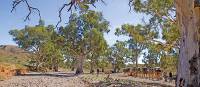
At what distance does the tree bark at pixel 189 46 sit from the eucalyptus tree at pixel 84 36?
162ft

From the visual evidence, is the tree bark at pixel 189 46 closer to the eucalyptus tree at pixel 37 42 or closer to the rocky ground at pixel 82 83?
the rocky ground at pixel 82 83

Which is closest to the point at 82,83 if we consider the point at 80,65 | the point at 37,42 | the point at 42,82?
the point at 42,82

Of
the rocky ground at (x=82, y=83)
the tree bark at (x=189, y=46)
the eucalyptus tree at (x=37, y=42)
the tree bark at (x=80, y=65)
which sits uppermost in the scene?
the eucalyptus tree at (x=37, y=42)

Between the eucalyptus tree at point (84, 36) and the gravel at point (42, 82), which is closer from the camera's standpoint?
the gravel at point (42, 82)

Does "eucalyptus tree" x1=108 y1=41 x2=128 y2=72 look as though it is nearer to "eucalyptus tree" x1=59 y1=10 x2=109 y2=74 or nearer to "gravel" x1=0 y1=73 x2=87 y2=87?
"eucalyptus tree" x1=59 y1=10 x2=109 y2=74

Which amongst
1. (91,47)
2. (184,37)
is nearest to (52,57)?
(91,47)

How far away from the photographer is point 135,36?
4050 cm

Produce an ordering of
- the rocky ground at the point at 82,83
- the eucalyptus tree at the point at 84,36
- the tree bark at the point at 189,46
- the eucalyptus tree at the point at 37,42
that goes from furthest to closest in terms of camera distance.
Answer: the eucalyptus tree at the point at 37,42, the eucalyptus tree at the point at 84,36, the rocky ground at the point at 82,83, the tree bark at the point at 189,46

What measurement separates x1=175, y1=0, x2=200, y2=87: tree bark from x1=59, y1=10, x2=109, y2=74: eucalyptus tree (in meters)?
49.4

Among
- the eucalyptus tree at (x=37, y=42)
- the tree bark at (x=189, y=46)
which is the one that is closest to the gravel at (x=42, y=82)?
the tree bark at (x=189, y=46)

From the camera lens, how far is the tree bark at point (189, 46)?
1323cm

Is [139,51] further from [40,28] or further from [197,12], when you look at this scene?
[197,12]

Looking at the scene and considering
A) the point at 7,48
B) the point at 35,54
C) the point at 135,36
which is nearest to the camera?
the point at 135,36

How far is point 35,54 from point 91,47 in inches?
1457
